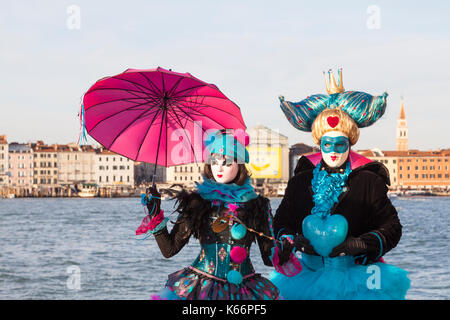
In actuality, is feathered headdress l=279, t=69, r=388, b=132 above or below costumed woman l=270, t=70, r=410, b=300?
above

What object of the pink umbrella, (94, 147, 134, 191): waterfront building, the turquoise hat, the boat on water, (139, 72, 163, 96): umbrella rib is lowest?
the boat on water

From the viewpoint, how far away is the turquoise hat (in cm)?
379

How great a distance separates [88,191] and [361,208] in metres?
99.1

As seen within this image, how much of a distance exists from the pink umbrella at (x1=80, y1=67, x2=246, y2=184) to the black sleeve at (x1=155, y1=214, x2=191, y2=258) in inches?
19.9

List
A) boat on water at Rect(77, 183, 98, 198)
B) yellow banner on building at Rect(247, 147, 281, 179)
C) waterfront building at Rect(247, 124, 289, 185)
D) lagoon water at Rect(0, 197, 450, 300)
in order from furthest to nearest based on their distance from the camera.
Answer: boat on water at Rect(77, 183, 98, 198), yellow banner on building at Rect(247, 147, 281, 179), waterfront building at Rect(247, 124, 289, 185), lagoon water at Rect(0, 197, 450, 300)

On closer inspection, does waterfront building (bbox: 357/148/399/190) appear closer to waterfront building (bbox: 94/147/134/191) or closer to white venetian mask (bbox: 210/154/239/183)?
waterfront building (bbox: 94/147/134/191)

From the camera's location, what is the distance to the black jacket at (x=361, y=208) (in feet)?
13.2

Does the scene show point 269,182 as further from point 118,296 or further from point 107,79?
point 107,79

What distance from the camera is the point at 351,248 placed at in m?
3.93

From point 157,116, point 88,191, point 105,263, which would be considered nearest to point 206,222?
point 157,116

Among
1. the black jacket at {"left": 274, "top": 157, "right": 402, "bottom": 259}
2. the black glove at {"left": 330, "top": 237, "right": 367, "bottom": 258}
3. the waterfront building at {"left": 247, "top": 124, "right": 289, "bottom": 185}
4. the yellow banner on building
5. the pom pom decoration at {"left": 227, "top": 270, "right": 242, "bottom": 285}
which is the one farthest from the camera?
the yellow banner on building

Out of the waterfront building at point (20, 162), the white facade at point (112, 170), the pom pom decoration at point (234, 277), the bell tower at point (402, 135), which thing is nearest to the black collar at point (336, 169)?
the pom pom decoration at point (234, 277)

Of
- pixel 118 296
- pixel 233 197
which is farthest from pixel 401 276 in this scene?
pixel 118 296

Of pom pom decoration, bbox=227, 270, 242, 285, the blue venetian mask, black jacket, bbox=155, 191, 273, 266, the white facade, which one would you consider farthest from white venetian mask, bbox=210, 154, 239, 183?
the white facade
